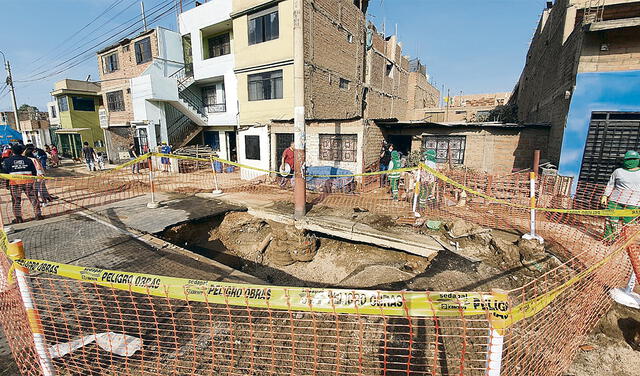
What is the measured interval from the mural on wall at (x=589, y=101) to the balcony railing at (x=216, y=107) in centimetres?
1800

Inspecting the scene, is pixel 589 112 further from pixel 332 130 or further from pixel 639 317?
pixel 332 130

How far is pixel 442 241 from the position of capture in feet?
18.8

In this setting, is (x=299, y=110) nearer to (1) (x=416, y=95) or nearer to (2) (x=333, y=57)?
(2) (x=333, y=57)

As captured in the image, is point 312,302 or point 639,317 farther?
point 639,317

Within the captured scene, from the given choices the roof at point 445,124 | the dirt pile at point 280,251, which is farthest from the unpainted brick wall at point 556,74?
the dirt pile at point 280,251

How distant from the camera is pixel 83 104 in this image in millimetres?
27641

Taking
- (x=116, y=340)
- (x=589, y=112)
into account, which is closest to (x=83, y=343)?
(x=116, y=340)

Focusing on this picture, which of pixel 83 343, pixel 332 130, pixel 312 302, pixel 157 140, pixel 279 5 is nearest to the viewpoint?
pixel 312 302

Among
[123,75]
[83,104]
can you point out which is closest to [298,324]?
[123,75]

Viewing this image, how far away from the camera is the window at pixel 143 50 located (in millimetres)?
19906

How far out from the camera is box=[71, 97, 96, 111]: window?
27094 mm

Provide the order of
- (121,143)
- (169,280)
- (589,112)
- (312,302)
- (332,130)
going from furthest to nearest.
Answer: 1. (121,143)
2. (332,130)
3. (589,112)
4. (169,280)
5. (312,302)

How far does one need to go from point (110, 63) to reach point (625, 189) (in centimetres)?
3200

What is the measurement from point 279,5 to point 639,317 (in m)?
16.6
